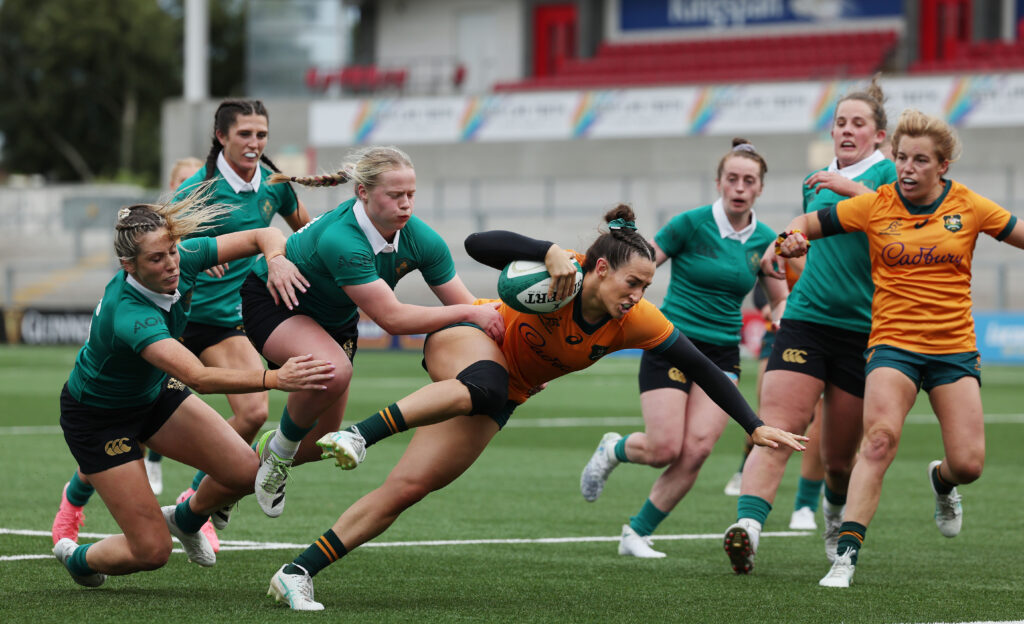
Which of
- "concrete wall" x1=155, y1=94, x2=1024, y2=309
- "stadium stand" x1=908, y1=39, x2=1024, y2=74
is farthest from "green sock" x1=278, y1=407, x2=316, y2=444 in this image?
"stadium stand" x1=908, y1=39, x2=1024, y2=74

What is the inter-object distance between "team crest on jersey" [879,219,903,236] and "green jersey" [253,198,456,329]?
2.01 metres

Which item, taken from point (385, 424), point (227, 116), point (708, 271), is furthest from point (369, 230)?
point (708, 271)

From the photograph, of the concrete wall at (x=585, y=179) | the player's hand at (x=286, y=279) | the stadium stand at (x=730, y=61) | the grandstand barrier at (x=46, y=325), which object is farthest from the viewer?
the stadium stand at (x=730, y=61)

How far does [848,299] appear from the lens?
22.7 feet

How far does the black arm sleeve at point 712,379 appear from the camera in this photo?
589 cm

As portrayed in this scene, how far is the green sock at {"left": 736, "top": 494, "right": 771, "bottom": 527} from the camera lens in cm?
687

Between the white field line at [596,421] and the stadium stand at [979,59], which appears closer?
the white field line at [596,421]

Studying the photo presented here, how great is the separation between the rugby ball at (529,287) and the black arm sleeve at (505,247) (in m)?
0.03

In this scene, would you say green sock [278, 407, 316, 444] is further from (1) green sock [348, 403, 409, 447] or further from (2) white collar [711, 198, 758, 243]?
(2) white collar [711, 198, 758, 243]

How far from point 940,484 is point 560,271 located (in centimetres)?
263

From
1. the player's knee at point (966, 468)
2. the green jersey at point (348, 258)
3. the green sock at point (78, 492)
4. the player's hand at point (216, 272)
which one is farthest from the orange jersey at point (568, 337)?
the green sock at point (78, 492)

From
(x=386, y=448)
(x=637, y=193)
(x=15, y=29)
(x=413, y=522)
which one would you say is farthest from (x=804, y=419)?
(x=15, y=29)

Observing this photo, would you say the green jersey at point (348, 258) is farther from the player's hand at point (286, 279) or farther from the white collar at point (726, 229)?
the white collar at point (726, 229)

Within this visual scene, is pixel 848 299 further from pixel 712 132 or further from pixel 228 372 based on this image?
pixel 712 132
